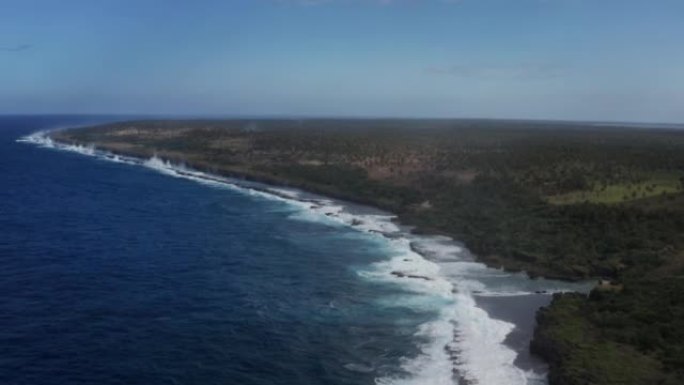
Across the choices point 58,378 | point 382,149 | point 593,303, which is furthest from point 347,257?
point 382,149

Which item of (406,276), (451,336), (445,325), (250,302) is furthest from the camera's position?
(406,276)

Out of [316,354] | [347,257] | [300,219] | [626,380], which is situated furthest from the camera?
[300,219]

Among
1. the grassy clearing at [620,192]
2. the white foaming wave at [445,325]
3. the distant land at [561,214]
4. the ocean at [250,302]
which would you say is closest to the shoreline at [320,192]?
the distant land at [561,214]

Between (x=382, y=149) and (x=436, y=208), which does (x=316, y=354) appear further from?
(x=382, y=149)

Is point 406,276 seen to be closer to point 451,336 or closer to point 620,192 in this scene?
point 451,336

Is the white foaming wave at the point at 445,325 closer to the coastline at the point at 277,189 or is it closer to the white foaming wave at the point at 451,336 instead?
the white foaming wave at the point at 451,336

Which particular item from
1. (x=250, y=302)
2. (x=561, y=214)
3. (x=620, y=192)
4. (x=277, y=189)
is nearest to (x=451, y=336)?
(x=250, y=302)

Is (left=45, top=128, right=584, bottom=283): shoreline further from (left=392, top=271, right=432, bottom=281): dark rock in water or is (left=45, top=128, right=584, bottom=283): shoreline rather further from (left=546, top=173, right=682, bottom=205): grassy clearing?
(left=546, top=173, right=682, bottom=205): grassy clearing
